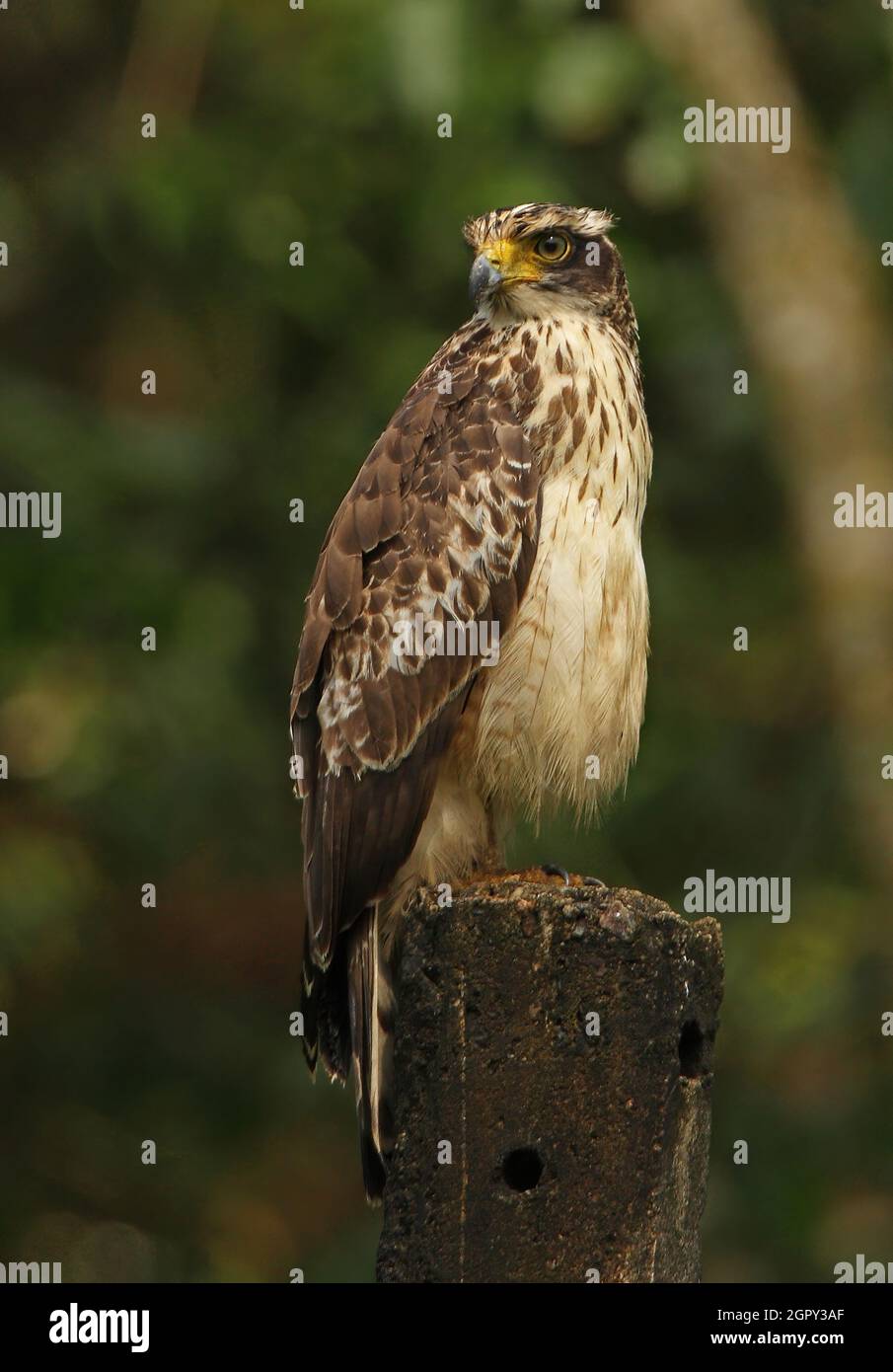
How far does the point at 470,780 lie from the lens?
5.73 m

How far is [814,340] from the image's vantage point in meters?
9.24

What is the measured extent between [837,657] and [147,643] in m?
2.94

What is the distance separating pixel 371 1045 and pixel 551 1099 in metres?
0.98

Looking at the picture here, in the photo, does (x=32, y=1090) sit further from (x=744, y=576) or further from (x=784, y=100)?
(x=784, y=100)

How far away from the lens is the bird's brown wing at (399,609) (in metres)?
5.50

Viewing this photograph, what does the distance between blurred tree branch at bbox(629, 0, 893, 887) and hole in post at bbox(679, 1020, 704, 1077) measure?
4.54m

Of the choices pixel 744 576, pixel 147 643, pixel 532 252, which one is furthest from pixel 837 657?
pixel 532 252

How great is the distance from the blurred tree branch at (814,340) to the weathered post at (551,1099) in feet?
15.4

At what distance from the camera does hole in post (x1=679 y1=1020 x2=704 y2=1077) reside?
14.9 ft
